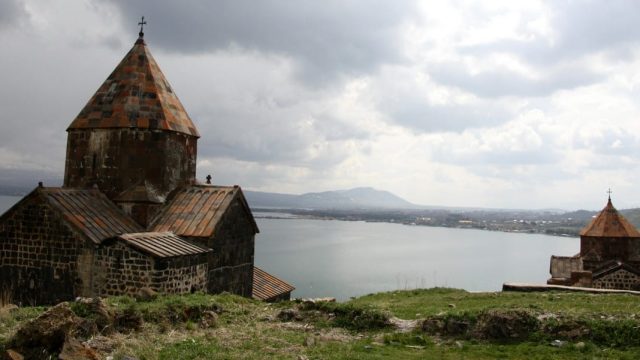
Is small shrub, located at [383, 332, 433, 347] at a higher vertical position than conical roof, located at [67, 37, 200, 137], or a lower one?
lower

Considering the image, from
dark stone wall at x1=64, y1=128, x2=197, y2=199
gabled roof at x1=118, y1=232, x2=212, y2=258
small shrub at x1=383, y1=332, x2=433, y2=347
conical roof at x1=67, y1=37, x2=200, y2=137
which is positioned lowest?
small shrub at x1=383, y1=332, x2=433, y2=347

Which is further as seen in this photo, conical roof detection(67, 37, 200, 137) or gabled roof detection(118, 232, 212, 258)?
conical roof detection(67, 37, 200, 137)

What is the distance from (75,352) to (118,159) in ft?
22.7

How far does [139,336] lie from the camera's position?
5.95 m

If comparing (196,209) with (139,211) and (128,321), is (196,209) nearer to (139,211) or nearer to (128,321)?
(139,211)

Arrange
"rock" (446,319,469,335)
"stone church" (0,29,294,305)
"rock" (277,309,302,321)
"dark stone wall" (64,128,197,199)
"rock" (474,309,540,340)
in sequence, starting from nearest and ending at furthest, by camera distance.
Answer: "rock" (474,309,540,340), "rock" (446,319,469,335), "rock" (277,309,302,321), "stone church" (0,29,294,305), "dark stone wall" (64,128,197,199)

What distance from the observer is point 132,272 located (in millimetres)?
8648

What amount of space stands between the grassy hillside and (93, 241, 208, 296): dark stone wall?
3.83ft

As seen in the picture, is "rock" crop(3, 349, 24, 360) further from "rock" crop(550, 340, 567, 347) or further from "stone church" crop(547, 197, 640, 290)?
"stone church" crop(547, 197, 640, 290)

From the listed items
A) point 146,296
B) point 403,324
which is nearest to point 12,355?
point 146,296

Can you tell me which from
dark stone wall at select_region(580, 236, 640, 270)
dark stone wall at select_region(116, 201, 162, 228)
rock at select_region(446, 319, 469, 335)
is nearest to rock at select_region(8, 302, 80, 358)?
rock at select_region(446, 319, 469, 335)

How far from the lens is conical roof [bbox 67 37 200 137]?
1105cm

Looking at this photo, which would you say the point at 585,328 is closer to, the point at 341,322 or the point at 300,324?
the point at 341,322

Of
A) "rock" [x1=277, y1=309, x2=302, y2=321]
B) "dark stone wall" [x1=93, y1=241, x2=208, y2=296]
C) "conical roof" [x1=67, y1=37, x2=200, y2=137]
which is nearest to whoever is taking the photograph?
"rock" [x1=277, y1=309, x2=302, y2=321]
